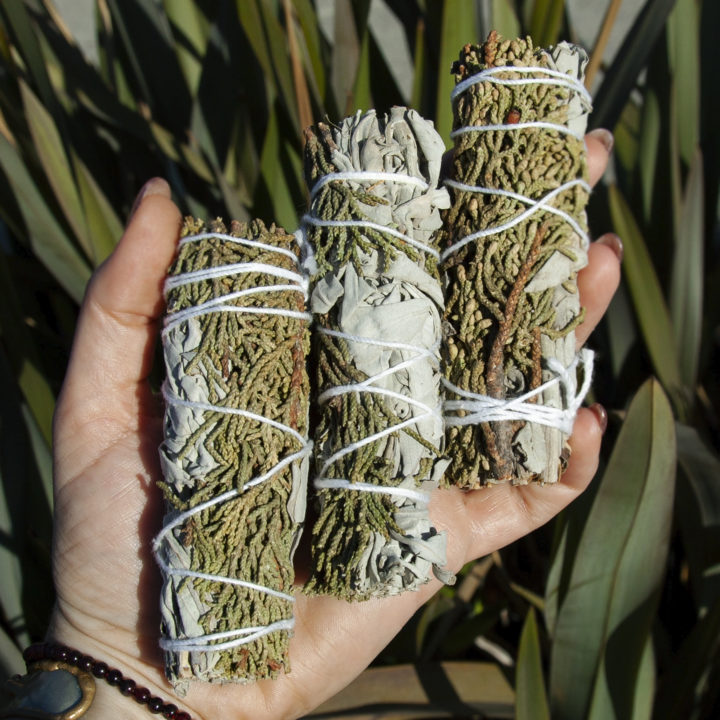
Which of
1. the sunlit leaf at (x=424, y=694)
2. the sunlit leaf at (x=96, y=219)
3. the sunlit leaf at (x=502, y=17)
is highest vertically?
the sunlit leaf at (x=502, y=17)

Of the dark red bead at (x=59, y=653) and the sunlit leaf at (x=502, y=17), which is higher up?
the sunlit leaf at (x=502, y=17)

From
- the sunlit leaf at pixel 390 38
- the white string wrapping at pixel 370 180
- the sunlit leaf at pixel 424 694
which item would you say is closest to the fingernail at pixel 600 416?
the white string wrapping at pixel 370 180

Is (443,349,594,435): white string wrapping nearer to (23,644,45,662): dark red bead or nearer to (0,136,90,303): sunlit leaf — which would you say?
(23,644,45,662): dark red bead

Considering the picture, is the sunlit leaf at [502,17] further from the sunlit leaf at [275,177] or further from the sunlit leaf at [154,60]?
the sunlit leaf at [154,60]

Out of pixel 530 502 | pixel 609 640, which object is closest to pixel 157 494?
pixel 530 502

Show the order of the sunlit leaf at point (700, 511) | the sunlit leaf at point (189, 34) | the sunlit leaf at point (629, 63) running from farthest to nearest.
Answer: the sunlit leaf at point (189, 34) → the sunlit leaf at point (629, 63) → the sunlit leaf at point (700, 511)

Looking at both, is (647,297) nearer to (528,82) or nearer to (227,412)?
(528,82)

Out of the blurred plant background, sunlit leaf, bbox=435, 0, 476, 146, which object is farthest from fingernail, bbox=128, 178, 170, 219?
sunlit leaf, bbox=435, 0, 476, 146
